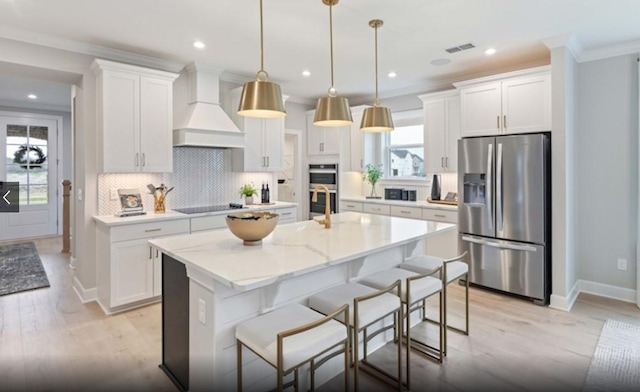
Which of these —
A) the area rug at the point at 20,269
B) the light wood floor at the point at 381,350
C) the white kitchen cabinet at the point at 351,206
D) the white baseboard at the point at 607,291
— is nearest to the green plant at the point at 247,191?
the white kitchen cabinet at the point at 351,206

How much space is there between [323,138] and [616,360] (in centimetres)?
454

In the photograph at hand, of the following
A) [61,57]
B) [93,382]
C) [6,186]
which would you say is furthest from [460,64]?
[6,186]

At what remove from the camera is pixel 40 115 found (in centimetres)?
716

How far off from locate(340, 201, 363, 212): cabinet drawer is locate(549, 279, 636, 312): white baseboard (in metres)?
2.73

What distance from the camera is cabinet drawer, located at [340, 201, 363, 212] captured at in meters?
5.63

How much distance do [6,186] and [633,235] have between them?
9633 millimetres

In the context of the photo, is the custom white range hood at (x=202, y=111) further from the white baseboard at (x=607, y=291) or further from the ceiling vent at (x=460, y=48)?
the white baseboard at (x=607, y=291)

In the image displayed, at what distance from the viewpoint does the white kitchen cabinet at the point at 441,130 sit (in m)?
4.75

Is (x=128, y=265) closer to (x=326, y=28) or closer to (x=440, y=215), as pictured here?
(x=326, y=28)

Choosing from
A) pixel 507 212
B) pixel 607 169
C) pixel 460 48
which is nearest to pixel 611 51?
pixel 607 169

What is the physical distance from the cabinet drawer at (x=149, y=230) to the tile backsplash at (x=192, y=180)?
0.59 meters

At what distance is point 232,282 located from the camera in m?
1.59

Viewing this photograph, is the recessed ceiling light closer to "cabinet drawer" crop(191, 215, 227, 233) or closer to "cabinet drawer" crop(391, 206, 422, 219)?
"cabinet drawer" crop(391, 206, 422, 219)

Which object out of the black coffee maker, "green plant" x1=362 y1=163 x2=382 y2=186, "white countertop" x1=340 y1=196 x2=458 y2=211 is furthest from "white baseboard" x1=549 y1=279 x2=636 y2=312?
"green plant" x1=362 y1=163 x2=382 y2=186
